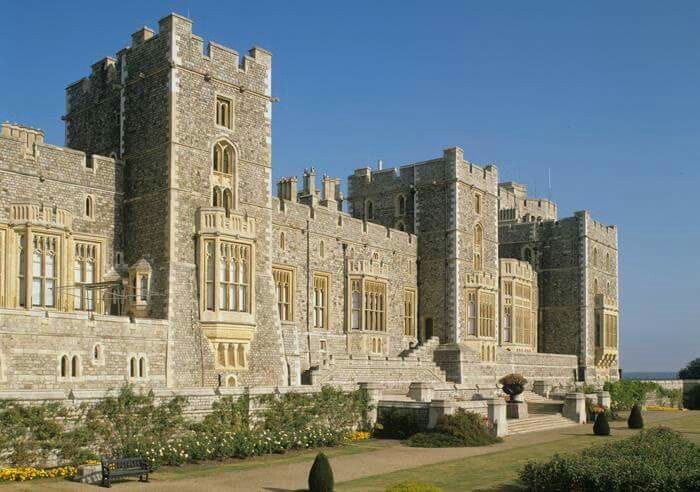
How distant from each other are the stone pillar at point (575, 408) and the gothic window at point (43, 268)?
2391cm

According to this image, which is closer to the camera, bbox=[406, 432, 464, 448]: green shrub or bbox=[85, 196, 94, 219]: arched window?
bbox=[406, 432, 464, 448]: green shrub

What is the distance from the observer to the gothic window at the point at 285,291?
40.6 m

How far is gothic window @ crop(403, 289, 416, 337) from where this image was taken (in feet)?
163

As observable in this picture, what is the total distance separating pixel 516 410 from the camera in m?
37.9

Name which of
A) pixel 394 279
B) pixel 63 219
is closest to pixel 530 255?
pixel 394 279

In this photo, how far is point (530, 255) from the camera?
62.8 meters

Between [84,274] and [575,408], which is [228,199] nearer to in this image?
[84,274]

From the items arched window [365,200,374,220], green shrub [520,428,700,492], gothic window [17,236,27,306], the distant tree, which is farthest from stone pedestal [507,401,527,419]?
the distant tree

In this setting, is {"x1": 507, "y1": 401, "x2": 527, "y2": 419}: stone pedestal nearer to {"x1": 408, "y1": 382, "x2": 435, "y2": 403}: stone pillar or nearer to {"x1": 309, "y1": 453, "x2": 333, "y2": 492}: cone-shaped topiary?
{"x1": 408, "y1": 382, "x2": 435, "y2": 403}: stone pillar

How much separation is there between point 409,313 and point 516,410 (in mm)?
12899

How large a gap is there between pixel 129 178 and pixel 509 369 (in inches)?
1074

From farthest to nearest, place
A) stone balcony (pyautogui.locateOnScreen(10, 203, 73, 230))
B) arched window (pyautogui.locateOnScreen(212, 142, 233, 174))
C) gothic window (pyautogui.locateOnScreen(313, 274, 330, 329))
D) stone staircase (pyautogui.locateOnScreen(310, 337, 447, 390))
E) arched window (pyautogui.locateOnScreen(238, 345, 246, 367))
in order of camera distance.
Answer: gothic window (pyautogui.locateOnScreen(313, 274, 330, 329))
stone staircase (pyautogui.locateOnScreen(310, 337, 447, 390))
arched window (pyautogui.locateOnScreen(212, 142, 233, 174))
arched window (pyautogui.locateOnScreen(238, 345, 246, 367))
stone balcony (pyautogui.locateOnScreen(10, 203, 73, 230))

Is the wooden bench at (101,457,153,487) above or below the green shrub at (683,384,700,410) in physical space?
above

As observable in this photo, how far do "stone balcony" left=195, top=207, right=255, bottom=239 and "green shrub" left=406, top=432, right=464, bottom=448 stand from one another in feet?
32.2
